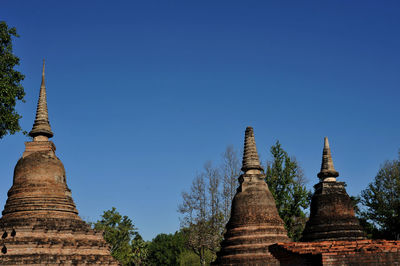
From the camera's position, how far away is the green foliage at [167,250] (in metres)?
61.5

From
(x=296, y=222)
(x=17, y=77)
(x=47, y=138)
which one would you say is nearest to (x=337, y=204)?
(x=296, y=222)

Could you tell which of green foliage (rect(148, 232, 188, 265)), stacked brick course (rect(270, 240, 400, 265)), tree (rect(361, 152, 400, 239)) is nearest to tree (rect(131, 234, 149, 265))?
green foliage (rect(148, 232, 188, 265))

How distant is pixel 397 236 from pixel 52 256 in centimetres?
2761

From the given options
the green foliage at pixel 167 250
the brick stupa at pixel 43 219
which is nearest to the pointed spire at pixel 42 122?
the brick stupa at pixel 43 219

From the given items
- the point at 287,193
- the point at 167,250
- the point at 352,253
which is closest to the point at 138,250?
the point at 167,250

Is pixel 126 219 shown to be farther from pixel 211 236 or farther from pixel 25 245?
pixel 25 245

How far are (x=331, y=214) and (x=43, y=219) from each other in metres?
13.0

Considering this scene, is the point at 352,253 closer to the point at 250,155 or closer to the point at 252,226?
the point at 252,226

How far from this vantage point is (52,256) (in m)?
17.9

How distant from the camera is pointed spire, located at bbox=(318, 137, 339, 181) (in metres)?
22.4

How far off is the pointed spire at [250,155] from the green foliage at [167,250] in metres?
40.1

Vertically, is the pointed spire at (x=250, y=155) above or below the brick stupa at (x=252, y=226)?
above

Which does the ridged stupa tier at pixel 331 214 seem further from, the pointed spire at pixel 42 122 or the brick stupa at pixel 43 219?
the pointed spire at pixel 42 122

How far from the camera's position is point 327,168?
2262 centimetres
